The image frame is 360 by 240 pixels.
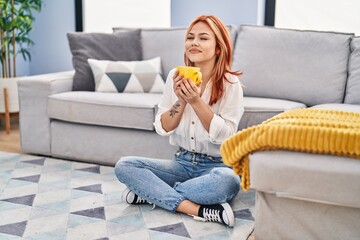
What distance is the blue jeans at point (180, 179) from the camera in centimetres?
197

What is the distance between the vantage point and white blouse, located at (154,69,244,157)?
1985mm

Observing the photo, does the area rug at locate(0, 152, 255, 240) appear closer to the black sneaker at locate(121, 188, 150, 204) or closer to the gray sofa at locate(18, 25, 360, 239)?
the black sneaker at locate(121, 188, 150, 204)

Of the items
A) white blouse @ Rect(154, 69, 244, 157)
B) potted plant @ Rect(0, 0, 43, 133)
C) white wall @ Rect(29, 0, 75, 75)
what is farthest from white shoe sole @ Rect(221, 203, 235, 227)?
white wall @ Rect(29, 0, 75, 75)

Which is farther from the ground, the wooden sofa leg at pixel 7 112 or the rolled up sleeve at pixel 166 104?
the rolled up sleeve at pixel 166 104

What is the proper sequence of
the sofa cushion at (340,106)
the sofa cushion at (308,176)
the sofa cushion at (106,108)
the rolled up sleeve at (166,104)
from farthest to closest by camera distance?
the sofa cushion at (106,108), the sofa cushion at (340,106), the rolled up sleeve at (166,104), the sofa cushion at (308,176)

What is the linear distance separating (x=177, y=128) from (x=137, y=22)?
2.19m

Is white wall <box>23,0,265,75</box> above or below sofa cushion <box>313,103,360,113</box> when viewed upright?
above

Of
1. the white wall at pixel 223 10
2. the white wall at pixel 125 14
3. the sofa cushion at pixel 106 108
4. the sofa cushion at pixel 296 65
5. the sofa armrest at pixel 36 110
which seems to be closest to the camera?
the sofa cushion at pixel 106 108

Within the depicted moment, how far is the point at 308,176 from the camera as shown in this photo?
4.75 ft

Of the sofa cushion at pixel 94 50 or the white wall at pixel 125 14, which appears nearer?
the sofa cushion at pixel 94 50

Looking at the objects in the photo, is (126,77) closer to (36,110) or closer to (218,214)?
(36,110)

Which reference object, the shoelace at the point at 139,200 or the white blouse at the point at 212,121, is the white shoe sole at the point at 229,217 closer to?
the white blouse at the point at 212,121

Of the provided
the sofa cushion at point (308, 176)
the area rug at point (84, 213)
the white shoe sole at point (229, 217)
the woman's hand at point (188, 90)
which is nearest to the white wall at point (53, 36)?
the area rug at point (84, 213)

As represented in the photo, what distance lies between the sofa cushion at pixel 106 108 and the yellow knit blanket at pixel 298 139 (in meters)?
1.01
